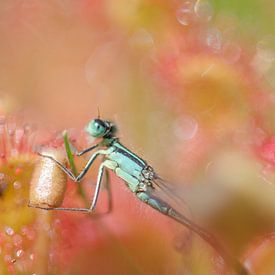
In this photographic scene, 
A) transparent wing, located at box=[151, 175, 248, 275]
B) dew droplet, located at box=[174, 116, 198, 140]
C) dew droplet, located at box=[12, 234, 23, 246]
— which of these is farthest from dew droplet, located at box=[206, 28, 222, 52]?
dew droplet, located at box=[12, 234, 23, 246]

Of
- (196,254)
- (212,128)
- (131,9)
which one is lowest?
(196,254)

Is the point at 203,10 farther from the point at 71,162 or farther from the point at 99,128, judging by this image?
the point at 71,162

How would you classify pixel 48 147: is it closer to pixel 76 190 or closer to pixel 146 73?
pixel 76 190

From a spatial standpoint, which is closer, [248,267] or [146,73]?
[248,267]

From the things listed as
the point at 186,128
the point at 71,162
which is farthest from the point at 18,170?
the point at 186,128

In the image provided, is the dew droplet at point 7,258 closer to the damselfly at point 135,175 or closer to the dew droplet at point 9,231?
the dew droplet at point 9,231

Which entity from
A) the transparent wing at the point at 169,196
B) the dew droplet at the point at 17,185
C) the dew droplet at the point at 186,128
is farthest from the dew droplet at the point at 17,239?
the dew droplet at the point at 186,128

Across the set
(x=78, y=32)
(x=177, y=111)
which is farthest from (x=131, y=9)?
(x=177, y=111)
